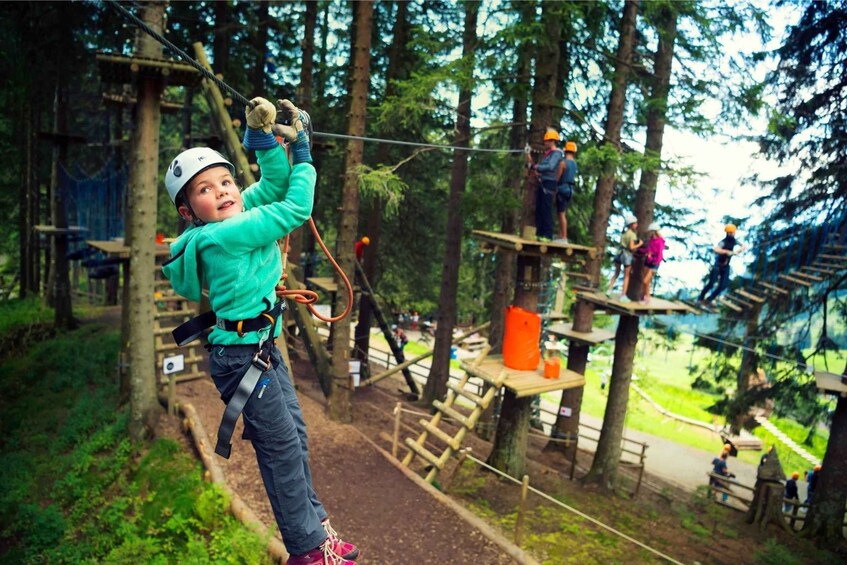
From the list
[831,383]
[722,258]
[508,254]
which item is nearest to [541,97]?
[508,254]

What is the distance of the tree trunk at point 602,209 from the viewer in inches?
453

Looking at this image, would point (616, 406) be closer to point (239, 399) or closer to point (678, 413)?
point (239, 399)

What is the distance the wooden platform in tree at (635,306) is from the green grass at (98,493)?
7.59 meters

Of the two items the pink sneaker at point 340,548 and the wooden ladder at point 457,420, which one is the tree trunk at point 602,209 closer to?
the wooden ladder at point 457,420

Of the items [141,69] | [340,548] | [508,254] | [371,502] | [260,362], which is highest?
[141,69]

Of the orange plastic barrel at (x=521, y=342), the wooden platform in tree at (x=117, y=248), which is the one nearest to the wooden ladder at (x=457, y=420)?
the orange plastic barrel at (x=521, y=342)

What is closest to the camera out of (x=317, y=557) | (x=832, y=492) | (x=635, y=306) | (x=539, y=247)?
(x=317, y=557)

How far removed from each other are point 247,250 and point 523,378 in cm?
696

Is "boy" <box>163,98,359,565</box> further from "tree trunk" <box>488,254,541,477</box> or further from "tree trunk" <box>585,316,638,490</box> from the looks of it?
"tree trunk" <box>585,316,638,490</box>

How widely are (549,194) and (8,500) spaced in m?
9.61

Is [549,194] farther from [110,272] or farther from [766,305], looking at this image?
[110,272]

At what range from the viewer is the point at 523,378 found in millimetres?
8766

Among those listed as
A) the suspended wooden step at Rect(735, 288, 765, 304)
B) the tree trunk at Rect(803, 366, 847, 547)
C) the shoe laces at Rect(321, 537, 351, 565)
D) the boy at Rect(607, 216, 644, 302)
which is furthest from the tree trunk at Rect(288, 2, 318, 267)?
the tree trunk at Rect(803, 366, 847, 547)

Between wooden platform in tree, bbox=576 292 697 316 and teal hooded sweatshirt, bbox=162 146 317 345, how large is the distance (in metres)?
8.87
